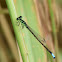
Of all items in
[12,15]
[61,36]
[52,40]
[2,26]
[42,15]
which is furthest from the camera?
[61,36]

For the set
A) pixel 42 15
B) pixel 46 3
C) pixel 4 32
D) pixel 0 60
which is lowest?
pixel 0 60

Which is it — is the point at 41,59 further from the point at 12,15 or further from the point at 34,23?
the point at 12,15

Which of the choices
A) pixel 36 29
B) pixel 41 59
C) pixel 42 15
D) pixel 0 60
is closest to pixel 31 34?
pixel 36 29

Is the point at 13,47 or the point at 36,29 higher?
the point at 36,29

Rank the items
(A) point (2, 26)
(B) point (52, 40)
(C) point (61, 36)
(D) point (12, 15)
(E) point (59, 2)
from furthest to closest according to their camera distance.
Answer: (C) point (61, 36) → (A) point (2, 26) → (E) point (59, 2) → (B) point (52, 40) → (D) point (12, 15)

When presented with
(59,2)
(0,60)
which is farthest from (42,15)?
(0,60)

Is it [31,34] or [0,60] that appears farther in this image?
[0,60]
